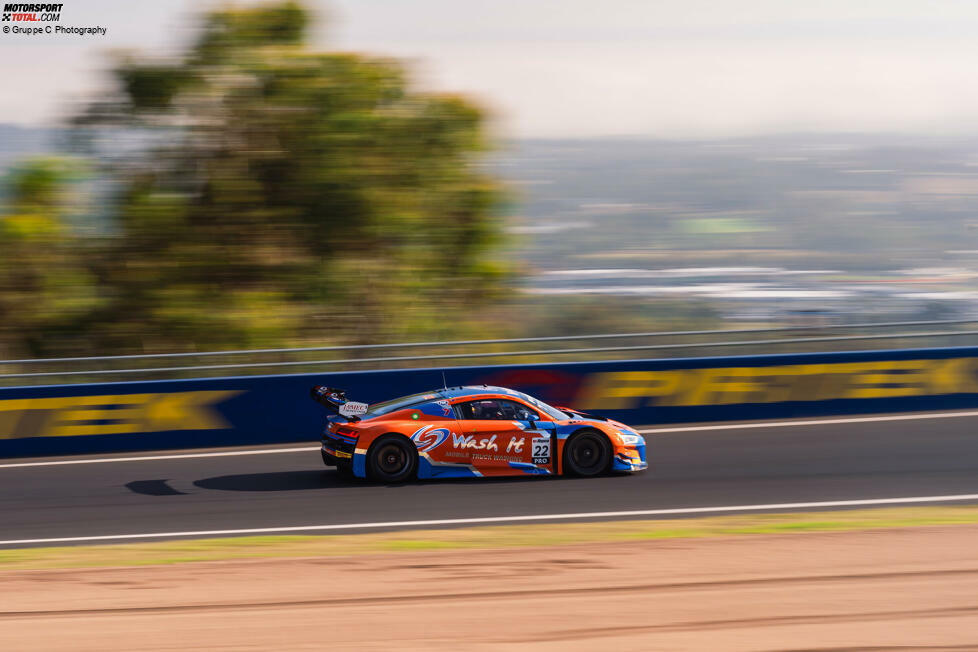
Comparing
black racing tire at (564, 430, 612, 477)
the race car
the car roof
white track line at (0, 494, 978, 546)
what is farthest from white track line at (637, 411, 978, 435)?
white track line at (0, 494, 978, 546)

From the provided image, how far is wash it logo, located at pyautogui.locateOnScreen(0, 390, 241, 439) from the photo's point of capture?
14.4 m

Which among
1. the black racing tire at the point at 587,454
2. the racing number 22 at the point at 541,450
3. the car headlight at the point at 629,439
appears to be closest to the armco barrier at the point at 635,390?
the car headlight at the point at 629,439

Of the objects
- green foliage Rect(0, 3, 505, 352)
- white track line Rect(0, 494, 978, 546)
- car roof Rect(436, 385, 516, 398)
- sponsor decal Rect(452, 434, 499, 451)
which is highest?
green foliage Rect(0, 3, 505, 352)

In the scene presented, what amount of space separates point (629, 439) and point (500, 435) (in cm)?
157

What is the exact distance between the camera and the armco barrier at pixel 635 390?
14766mm

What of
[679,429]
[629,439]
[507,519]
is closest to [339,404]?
[507,519]

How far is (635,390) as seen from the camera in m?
15.3

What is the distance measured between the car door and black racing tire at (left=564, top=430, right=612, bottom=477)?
0.89 feet

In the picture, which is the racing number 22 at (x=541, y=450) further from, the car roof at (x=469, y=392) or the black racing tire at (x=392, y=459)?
the black racing tire at (x=392, y=459)

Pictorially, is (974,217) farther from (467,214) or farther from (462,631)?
(462,631)

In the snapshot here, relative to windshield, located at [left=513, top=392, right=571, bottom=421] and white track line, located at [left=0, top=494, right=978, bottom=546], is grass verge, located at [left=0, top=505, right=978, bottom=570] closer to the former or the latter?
white track line, located at [left=0, top=494, right=978, bottom=546]

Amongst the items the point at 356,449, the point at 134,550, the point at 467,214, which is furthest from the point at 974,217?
the point at 134,550

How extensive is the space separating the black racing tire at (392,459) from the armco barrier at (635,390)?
322cm

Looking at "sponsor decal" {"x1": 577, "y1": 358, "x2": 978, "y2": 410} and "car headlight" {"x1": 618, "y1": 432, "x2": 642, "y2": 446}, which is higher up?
Answer: "sponsor decal" {"x1": 577, "y1": 358, "x2": 978, "y2": 410}
